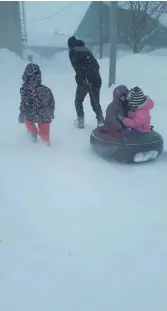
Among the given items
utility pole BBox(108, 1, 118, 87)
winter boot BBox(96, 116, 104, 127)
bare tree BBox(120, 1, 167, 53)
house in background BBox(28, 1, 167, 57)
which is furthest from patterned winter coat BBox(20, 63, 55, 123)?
house in background BBox(28, 1, 167, 57)

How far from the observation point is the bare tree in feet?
76.1

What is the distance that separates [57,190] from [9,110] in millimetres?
4269

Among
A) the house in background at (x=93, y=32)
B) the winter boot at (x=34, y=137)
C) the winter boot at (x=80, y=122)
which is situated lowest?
the house in background at (x=93, y=32)

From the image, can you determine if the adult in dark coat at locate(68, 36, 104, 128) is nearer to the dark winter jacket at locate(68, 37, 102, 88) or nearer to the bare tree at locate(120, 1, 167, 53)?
the dark winter jacket at locate(68, 37, 102, 88)

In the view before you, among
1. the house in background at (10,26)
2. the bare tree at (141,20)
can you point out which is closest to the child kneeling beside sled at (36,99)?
the house in background at (10,26)

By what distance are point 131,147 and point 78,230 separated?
64.4 inches

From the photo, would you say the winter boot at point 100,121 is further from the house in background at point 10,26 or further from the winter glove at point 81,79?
the house in background at point 10,26

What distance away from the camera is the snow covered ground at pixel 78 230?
269 centimetres

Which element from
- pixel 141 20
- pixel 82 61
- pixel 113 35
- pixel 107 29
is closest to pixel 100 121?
pixel 82 61

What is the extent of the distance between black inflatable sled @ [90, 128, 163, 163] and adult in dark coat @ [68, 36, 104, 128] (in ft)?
5.05

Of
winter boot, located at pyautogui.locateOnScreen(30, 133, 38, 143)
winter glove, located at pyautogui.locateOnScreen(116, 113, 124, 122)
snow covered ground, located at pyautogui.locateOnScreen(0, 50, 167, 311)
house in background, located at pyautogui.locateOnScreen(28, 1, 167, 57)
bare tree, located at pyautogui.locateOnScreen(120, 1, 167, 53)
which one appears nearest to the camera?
snow covered ground, located at pyautogui.locateOnScreen(0, 50, 167, 311)

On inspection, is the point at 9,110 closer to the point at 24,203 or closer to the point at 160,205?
the point at 24,203

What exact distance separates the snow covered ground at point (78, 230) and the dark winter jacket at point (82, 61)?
3.64ft

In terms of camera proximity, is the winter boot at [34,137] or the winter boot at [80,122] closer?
the winter boot at [34,137]
